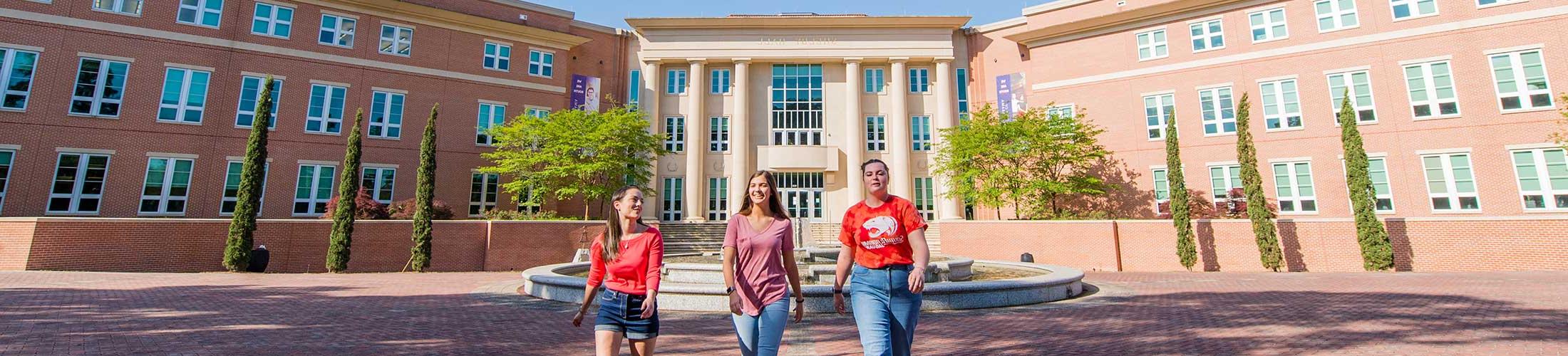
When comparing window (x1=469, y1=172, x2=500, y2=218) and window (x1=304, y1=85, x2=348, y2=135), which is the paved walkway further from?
window (x1=469, y1=172, x2=500, y2=218)

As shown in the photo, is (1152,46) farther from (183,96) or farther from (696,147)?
(183,96)

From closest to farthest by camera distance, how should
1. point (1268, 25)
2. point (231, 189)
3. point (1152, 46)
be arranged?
point (231, 189) < point (1268, 25) < point (1152, 46)

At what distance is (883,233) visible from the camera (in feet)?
11.9

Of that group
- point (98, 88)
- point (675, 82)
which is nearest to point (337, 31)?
point (98, 88)

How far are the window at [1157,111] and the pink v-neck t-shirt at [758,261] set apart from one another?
26.9 meters

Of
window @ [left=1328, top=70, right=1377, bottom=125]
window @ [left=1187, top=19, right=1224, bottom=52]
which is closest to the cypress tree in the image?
window @ [left=1328, top=70, right=1377, bottom=125]

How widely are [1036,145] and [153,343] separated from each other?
2498cm

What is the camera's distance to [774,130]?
3247 centimetres

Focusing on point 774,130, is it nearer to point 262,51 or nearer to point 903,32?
point 903,32

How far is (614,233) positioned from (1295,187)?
2797 cm

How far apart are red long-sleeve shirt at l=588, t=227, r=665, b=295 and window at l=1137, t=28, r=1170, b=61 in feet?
94.0

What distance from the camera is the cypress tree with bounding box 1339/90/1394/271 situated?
56.3ft

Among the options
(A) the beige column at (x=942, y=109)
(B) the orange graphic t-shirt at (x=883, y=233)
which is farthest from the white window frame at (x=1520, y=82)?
(B) the orange graphic t-shirt at (x=883, y=233)

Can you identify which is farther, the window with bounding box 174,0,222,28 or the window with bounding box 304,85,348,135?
the window with bounding box 304,85,348,135
